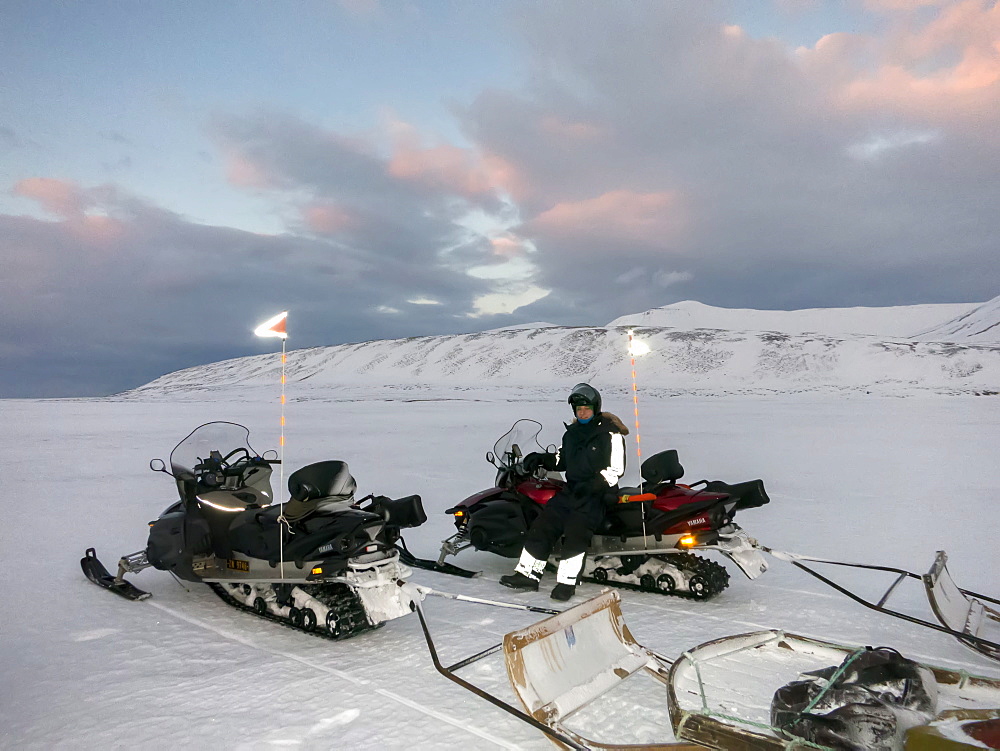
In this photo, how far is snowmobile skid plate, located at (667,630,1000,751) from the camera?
2.45 m

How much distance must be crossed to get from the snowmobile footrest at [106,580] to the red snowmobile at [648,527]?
8.31 feet

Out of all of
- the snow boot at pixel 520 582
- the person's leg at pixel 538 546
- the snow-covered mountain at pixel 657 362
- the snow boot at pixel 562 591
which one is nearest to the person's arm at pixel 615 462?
the person's leg at pixel 538 546

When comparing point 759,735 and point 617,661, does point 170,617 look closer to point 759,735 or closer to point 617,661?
point 617,661

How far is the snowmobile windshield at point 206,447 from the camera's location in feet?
17.8

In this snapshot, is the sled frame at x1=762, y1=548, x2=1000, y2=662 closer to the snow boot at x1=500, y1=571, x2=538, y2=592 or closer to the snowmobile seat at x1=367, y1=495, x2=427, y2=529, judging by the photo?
the snow boot at x1=500, y1=571, x2=538, y2=592

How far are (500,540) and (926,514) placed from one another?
5651 mm

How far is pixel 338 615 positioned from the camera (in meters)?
4.34

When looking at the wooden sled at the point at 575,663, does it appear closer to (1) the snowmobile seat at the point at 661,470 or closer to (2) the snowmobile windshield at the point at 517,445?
(1) the snowmobile seat at the point at 661,470

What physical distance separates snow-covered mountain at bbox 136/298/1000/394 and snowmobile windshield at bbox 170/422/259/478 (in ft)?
126

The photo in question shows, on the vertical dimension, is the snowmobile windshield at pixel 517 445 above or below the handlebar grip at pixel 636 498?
above

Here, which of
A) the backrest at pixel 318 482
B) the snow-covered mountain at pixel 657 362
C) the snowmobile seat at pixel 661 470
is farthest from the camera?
the snow-covered mountain at pixel 657 362

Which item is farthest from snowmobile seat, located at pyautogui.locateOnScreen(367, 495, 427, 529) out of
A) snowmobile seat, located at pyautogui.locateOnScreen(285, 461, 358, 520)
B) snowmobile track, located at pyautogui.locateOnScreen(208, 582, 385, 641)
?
snowmobile track, located at pyautogui.locateOnScreen(208, 582, 385, 641)

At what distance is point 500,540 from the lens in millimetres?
5871

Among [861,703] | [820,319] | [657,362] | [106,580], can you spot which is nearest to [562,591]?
[861,703]
